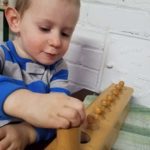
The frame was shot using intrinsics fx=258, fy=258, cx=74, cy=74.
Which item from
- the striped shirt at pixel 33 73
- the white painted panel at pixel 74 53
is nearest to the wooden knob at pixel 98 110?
the striped shirt at pixel 33 73

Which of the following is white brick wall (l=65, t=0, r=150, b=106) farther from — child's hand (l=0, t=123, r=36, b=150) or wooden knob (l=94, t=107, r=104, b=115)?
child's hand (l=0, t=123, r=36, b=150)

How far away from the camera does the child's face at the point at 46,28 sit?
1.43 feet

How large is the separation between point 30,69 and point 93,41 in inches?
11.5

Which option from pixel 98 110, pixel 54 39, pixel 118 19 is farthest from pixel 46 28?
pixel 118 19

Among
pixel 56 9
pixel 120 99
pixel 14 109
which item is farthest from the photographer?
pixel 120 99

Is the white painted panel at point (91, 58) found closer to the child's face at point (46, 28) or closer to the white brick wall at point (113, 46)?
the white brick wall at point (113, 46)

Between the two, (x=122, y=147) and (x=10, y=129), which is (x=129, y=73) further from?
(x=10, y=129)

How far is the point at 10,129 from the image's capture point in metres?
0.36

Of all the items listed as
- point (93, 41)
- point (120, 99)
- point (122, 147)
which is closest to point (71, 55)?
point (93, 41)

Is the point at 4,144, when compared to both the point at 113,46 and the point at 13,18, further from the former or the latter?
the point at 113,46

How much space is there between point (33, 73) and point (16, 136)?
157 millimetres

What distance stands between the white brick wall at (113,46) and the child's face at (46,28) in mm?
242

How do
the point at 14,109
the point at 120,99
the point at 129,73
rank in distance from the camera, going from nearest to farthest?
1. the point at 14,109
2. the point at 120,99
3. the point at 129,73

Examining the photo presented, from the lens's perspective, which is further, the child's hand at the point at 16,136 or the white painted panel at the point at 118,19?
the white painted panel at the point at 118,19
